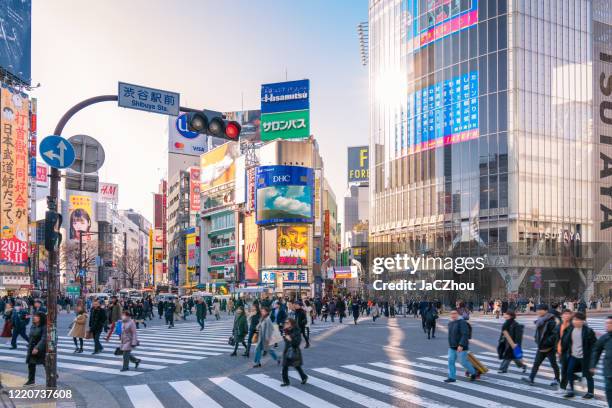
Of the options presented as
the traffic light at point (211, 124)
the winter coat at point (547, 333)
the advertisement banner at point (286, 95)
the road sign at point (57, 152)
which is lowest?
the winter coat at point (547, 333)

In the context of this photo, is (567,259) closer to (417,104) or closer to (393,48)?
(417,104)

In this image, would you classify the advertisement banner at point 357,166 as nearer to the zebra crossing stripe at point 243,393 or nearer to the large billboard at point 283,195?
the large billboard at point 283,195

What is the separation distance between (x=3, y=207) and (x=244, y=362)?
54.3m

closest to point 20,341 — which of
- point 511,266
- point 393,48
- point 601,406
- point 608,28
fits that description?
point 601,406

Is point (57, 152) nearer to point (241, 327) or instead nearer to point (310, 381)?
point (310, 381)

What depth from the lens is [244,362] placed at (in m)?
18.1

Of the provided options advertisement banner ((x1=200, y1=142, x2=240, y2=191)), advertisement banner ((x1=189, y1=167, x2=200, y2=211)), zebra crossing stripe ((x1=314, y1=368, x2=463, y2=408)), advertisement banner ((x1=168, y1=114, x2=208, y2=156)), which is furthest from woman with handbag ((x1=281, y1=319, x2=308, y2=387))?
advertisement banner ((x1=168, y1=114, x2=208, y2=156))

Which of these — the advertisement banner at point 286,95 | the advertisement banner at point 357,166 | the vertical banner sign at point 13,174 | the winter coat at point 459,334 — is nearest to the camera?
the winter coat at point 459,334

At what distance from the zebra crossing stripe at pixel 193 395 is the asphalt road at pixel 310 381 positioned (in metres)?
0.02

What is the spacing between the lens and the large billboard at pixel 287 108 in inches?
3103

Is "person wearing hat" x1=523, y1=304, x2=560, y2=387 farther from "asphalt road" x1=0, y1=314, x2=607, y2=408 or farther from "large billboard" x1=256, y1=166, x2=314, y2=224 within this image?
"large billboard" x1=256, y1=166, x2=314, y2=224

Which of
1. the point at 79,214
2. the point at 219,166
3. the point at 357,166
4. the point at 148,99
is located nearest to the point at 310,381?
Answer: the point at 148,99

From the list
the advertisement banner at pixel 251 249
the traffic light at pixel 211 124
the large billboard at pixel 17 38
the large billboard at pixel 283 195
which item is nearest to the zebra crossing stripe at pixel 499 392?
the traffic light at pixel 211 124

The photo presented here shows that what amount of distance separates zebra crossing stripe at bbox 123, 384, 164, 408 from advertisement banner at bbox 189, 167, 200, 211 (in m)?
101
